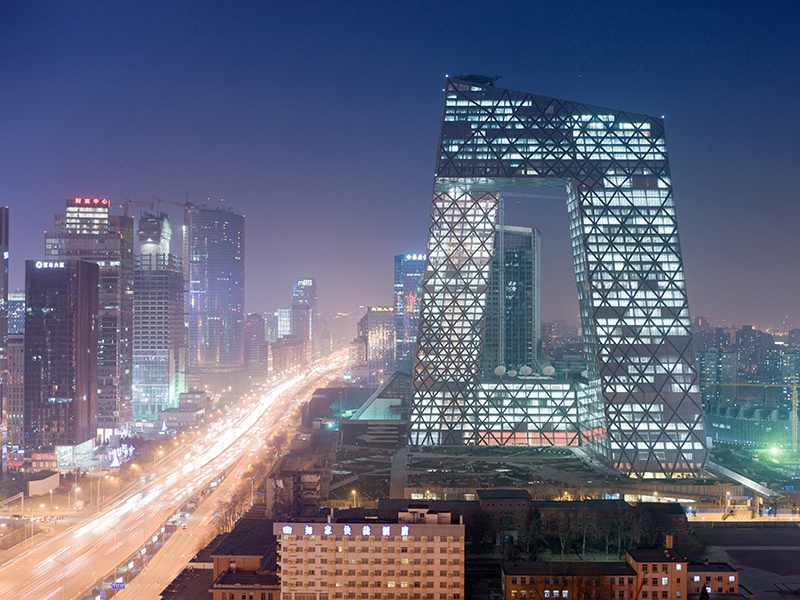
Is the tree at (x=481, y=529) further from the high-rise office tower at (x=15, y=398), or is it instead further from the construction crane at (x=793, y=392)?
the high-rise office tower at (x=15, y=398)

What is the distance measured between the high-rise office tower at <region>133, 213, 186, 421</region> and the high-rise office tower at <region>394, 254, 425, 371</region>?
3368 cm

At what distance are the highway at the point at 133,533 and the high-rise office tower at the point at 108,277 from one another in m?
11.1

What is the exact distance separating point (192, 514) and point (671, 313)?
1437 inches

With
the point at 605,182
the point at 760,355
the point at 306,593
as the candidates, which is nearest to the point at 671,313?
the point at 605,182

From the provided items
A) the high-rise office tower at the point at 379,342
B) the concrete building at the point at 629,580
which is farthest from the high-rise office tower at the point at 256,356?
the concrete building at the point at 629,580

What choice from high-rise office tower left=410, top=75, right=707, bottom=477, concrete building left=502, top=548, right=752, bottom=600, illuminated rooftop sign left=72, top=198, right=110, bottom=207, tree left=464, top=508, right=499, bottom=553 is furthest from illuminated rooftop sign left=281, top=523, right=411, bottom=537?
illuminated rooftop sign left=72, top=198, right=110, bottom=207

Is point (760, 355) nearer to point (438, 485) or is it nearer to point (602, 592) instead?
point (438, 485)

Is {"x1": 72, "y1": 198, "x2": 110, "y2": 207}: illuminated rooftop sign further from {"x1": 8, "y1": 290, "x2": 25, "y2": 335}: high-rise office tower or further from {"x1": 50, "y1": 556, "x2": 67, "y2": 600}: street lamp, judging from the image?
{"x1": 50, "y1": 556, "x2": 67, "y2": 600}: street lamp

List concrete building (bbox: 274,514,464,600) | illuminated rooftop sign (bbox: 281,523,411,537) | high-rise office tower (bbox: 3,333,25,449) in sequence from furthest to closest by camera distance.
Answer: high-rise office tower (bbox: 3,333,25,449), illuminated rooftop sign (bbox: 281,523,411,537), concrete building (bbox: 274,514,464,600)

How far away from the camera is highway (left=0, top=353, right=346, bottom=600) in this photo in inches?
1884

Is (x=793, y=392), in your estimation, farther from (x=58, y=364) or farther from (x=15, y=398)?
(x=15, y=398)

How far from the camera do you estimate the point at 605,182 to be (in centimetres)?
6462

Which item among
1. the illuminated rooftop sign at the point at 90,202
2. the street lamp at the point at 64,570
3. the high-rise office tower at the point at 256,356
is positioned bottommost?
the street lamp at the point at 64,570

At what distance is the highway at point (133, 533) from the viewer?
4784cm
